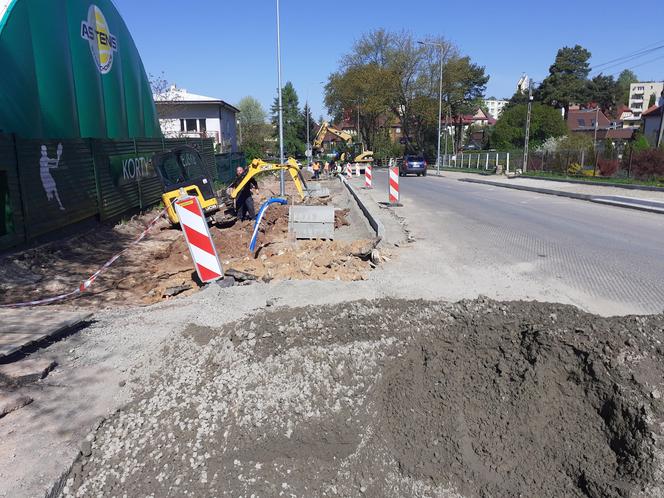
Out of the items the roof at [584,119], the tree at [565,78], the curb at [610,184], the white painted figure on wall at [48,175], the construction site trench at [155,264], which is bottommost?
the construction site trench at [155,264]

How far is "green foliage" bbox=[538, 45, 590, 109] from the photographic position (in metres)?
84.1

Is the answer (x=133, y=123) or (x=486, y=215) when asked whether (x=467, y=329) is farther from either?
(x=133, y=123)

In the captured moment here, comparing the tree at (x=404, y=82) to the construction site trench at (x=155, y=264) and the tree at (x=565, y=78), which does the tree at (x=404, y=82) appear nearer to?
the tree at (x=565, y=78)

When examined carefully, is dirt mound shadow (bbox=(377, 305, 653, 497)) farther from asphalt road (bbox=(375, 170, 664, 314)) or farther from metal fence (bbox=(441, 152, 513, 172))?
metal fence (bbox=(441, 152, 513, 172))

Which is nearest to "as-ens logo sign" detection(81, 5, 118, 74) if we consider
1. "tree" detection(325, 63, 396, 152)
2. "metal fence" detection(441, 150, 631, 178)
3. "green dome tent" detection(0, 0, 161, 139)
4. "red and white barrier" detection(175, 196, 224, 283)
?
"green dome tent" detection(0, 0, 161, 139)

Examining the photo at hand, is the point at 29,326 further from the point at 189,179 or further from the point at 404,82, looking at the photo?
the point at 404,82

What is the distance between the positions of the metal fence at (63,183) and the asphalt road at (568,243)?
7.66m

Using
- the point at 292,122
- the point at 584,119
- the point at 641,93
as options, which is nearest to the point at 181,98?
the point at 292,122

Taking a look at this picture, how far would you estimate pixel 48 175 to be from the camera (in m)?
10.1

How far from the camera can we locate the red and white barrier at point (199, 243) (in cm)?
662

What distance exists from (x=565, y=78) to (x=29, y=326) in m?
95.6

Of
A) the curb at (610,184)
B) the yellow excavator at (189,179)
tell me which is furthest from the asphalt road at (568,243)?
the curb at (610,184)

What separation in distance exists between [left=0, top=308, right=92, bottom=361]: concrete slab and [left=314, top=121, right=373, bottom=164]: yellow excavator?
33.4 m

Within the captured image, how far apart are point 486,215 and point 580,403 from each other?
11781 mm
